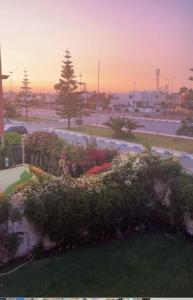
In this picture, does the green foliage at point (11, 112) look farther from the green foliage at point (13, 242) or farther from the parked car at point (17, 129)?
the green foliage at point (13, 242)

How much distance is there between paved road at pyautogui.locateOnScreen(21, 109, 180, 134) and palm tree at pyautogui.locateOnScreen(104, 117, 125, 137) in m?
0.20

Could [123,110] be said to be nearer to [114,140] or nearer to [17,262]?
[114,140]

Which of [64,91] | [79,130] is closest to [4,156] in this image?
[79,130]

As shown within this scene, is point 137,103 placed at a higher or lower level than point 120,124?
higher

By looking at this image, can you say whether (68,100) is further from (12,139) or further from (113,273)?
(113,273)

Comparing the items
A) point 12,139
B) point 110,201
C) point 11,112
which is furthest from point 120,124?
point 110,201

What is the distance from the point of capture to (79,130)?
9188mm

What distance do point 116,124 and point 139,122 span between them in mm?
565

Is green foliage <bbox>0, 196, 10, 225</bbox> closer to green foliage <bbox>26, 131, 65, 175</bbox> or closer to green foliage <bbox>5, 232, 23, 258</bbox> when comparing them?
green foliage <bbox>5, 232, 23, 258</bbox>

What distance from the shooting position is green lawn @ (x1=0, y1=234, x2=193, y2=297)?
283 centimetres

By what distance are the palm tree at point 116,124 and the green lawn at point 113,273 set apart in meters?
6.47

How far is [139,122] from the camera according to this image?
33.4 feet

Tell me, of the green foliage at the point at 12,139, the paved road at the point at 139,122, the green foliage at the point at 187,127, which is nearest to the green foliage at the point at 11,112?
the paved road at the point at 139,122

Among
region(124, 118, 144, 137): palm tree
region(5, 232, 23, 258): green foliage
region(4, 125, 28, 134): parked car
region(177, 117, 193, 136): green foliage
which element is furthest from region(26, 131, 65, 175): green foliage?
region(124, 118, 144, 137): palm tree
